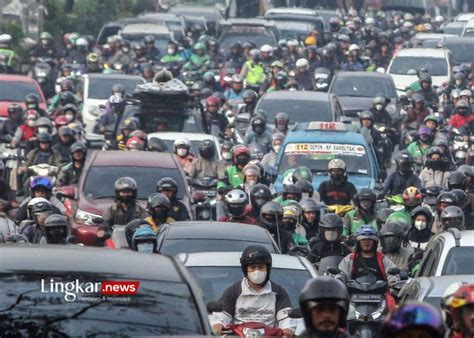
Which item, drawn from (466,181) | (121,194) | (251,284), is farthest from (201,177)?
(251,284)

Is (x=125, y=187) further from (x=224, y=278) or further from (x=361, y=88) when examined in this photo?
(x=361, y=88)

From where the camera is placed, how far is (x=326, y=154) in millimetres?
24062

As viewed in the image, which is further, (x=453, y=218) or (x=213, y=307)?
(x=453, y=218)

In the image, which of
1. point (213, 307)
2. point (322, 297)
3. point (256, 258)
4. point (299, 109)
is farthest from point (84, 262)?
point (299, 109)

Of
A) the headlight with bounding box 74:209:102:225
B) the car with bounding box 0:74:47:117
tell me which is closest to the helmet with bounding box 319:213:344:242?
the headlight with bounding box 74:209:102:225

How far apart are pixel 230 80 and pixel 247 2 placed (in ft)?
74.7

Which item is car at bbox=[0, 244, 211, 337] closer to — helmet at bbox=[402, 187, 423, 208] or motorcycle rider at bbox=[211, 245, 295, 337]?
motorcycle rider at bbox=[211, 245, 295, 337]

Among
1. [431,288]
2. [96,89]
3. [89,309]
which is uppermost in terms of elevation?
[89,309]

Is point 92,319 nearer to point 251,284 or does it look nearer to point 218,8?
point 251,284

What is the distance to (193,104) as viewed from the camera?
2844cm

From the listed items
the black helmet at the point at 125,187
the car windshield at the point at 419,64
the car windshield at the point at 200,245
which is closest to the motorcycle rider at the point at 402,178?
the black helmet at the point at 125,187

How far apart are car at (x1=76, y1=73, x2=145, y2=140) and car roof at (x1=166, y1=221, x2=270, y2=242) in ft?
59.2

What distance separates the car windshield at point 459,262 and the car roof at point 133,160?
302 inches

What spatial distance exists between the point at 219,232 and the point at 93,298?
6643mm
